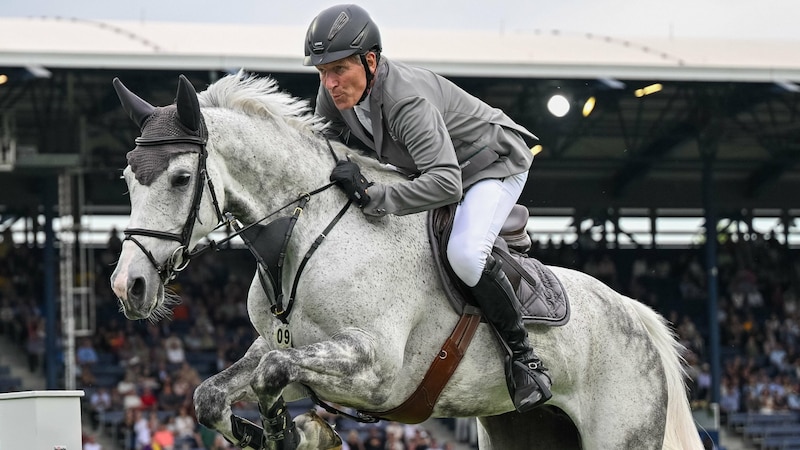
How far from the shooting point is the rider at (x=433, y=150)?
A: 17.4 ft

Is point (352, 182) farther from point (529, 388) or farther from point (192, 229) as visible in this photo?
point (529, 388)

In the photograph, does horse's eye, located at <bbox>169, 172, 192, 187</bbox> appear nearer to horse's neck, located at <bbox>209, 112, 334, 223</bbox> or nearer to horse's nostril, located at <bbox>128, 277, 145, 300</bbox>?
horse's neck, located at <bbox>209, 112, 334, 223</bbox>

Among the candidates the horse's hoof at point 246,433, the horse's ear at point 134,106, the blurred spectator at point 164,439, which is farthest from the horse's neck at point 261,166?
the blurred spectator at point 164,439

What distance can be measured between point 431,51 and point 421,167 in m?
15.9

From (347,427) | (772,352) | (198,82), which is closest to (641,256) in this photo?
(772,352)

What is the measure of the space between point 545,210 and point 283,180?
76.3ft

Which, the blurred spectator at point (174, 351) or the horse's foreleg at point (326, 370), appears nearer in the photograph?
the horse's foreleg at point (326, 370)

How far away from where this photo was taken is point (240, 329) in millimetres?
21703

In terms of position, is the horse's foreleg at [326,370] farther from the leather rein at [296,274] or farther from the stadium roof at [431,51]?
the stadium roof at [431,51]

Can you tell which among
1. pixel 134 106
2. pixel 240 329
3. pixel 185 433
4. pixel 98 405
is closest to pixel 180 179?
pixel 134 106

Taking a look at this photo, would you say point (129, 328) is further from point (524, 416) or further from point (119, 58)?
point (524, 416)

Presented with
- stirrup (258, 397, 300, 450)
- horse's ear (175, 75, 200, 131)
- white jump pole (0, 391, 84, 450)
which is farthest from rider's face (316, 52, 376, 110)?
white jump pole (0, 391, 84, 450)

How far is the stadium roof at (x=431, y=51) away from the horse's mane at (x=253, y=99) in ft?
38.3

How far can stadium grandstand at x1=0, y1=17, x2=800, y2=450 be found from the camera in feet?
60.2
